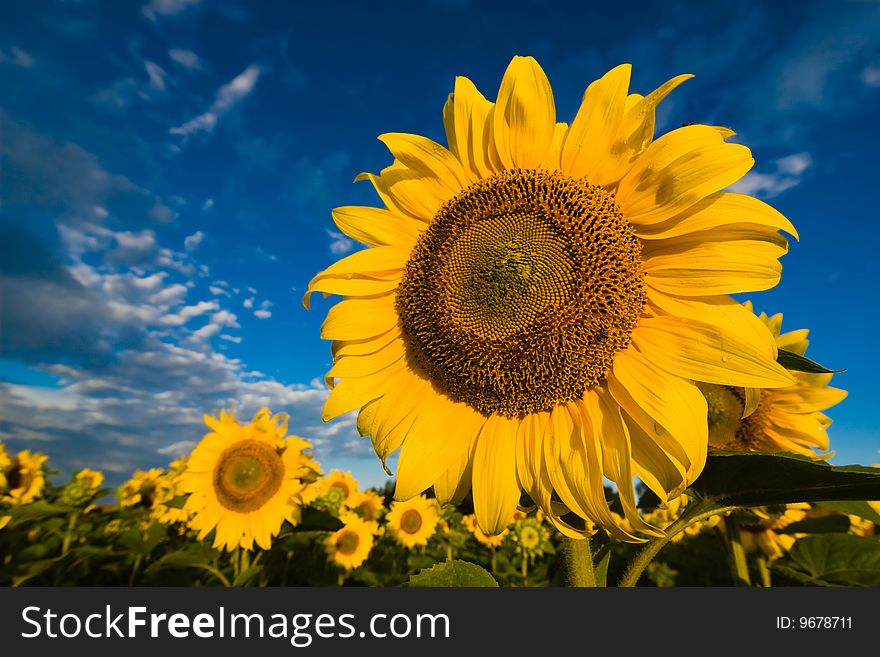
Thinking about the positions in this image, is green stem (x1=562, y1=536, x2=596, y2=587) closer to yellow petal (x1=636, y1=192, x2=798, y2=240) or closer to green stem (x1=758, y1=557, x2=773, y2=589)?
yellow petal (x1=636, y1=192, x2=798, y2=240)

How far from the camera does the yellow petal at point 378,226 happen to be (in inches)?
93.3

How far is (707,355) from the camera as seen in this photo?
1.76 m

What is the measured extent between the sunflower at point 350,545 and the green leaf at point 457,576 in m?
5.41

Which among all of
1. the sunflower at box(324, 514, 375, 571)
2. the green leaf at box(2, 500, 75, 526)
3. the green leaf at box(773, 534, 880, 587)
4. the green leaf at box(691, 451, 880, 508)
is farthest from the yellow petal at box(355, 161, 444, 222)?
the sunflower at box(324, 514, 375, 571)

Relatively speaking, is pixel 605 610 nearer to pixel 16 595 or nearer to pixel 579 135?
pixel 579 135

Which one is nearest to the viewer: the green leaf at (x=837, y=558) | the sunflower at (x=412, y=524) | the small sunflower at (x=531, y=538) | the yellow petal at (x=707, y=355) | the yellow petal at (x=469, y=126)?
the yellow petal at (x=707, y=355)

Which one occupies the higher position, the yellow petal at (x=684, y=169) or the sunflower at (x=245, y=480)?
the yellow petal at (x=684, y=169)

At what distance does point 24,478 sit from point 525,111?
886 centimetres

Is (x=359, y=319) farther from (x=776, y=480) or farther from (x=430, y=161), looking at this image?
(x=776, y=480)

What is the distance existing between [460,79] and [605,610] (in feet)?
6.71

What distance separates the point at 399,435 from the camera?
7.16ft

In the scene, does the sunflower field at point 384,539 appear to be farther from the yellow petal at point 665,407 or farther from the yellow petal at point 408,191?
the yellow petal at point 408,191

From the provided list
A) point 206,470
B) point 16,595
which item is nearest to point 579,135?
point 16,595

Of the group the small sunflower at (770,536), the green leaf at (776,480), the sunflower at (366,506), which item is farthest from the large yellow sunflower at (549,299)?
the sunflower at (366,506)
